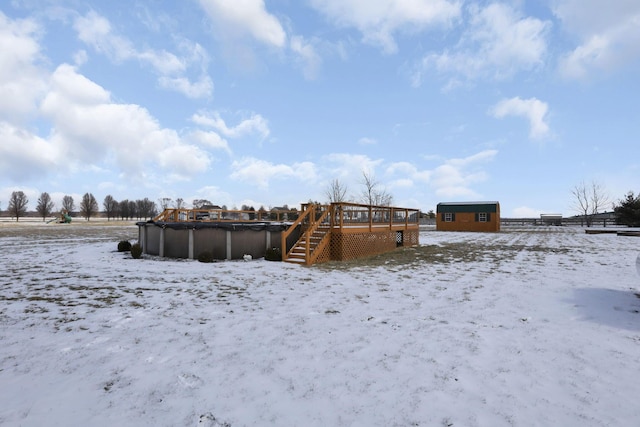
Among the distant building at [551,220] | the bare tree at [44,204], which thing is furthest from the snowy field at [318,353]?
the bare tree at [44,204]

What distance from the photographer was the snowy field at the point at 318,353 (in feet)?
9.77

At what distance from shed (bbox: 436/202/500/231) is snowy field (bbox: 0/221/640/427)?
108 feet

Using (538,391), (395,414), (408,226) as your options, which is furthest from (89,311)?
(408,226)

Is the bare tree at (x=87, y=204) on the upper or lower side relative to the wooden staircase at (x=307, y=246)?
upper

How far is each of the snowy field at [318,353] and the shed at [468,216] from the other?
108ft

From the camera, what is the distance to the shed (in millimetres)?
38625

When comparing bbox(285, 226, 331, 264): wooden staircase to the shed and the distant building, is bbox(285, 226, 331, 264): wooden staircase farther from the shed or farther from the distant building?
the distant building

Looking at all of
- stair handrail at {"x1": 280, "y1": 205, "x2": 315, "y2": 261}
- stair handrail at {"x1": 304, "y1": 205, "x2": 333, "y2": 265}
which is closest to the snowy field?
stair handrail at {"x1": 304, "y1": 205, "x2": 333, "y2": 265}

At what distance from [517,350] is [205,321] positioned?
4.62m

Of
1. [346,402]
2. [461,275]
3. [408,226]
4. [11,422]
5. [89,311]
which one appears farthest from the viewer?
[408,226]

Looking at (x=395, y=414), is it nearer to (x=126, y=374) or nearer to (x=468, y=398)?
(x=468, y=398)

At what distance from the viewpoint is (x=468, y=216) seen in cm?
4006

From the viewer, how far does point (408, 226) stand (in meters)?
18.3

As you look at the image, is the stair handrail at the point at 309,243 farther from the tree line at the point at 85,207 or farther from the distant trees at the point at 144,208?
the distant trees at the point at 144,208
